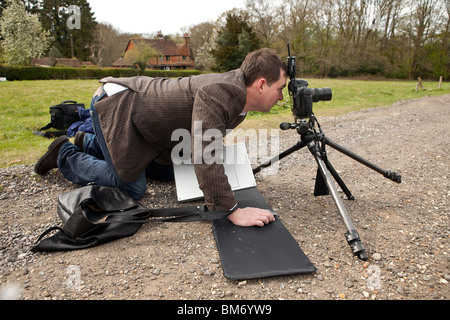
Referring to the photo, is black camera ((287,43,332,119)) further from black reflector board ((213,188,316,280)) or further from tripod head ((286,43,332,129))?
black reflector board ((213,188,316,280))

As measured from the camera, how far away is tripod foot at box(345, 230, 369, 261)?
6.12 feet

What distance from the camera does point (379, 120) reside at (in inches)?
258

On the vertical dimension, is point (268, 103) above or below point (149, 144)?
above

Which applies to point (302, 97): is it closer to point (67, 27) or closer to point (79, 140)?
point (79, 140)

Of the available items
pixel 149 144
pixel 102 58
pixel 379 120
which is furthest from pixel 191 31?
pixel 149 144

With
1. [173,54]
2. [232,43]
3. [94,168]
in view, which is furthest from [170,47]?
[94,168]

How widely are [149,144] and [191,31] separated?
57.7 m

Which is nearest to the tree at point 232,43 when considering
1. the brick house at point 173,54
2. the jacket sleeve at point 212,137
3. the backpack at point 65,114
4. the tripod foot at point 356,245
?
the brick house at point 173,54

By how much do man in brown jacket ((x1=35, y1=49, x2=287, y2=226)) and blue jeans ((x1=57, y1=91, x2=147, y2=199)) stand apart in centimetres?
1

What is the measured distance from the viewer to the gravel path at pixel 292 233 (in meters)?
1.62

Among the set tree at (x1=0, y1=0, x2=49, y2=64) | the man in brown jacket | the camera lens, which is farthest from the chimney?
the camera lens

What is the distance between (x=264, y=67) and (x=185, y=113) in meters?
0.70
